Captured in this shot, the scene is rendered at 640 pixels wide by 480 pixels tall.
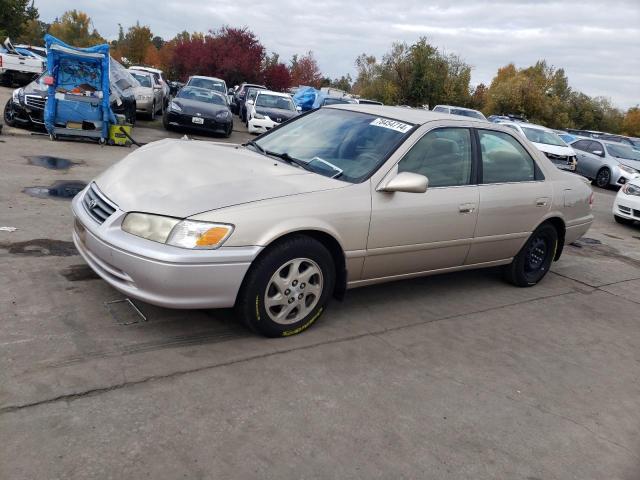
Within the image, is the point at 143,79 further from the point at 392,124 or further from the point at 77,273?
the point at 392,124

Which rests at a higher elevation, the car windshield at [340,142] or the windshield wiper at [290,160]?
the car windshield at [340,142]

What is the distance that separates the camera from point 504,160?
17.2 ft


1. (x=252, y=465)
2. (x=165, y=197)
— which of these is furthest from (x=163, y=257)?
(x=252, y=465)

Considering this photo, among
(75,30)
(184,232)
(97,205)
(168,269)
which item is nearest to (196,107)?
(97,205)

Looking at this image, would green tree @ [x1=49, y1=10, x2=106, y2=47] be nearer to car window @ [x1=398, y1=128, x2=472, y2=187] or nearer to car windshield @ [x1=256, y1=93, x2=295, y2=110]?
car windshield @ [x1=256, y1=93, x2=295, y2=110]

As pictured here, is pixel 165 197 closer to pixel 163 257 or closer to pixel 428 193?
pixel 163 257

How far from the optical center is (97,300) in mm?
3994

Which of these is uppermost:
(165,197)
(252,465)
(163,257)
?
(165,197)

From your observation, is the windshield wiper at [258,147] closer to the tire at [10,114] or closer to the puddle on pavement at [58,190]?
the puddle on pavement at [58,190]

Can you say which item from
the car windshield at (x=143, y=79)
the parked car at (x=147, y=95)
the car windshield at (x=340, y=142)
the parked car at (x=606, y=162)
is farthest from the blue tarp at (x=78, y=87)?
the parked car at (x=606, y=162)

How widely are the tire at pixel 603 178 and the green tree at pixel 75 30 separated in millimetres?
65036

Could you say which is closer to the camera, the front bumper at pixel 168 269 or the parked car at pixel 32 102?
the front bumper at pixel 168 269

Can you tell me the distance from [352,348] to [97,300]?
70.8 inches

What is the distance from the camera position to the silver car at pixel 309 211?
3.43 m
